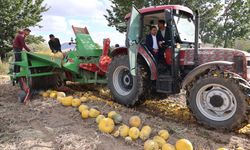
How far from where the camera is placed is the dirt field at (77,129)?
18.4ft

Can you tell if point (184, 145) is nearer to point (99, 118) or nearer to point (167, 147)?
point (167, 147)

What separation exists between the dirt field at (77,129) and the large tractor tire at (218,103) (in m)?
0.21

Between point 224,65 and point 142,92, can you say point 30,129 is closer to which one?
point 142,92

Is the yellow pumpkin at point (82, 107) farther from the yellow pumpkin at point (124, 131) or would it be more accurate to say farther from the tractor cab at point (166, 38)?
the yellow pumpkin at point (124, 131)

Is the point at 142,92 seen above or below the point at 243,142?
above

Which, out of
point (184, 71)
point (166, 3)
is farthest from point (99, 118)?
point (166, 3)

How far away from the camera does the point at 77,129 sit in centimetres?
633

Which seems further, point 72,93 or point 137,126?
point 72,93

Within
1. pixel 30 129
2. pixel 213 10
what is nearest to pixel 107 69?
pixel 30 129

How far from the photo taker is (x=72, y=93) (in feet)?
31.2

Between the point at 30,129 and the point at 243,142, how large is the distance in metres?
3.80

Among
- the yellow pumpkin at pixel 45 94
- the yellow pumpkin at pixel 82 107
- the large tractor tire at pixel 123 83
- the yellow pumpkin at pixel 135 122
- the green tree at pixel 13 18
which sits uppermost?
the green tree at pixel 13 18

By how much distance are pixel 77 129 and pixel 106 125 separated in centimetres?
59

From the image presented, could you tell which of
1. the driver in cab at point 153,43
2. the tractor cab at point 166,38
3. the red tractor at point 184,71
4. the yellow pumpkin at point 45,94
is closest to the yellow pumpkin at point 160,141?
the red tractor at point 184,71
